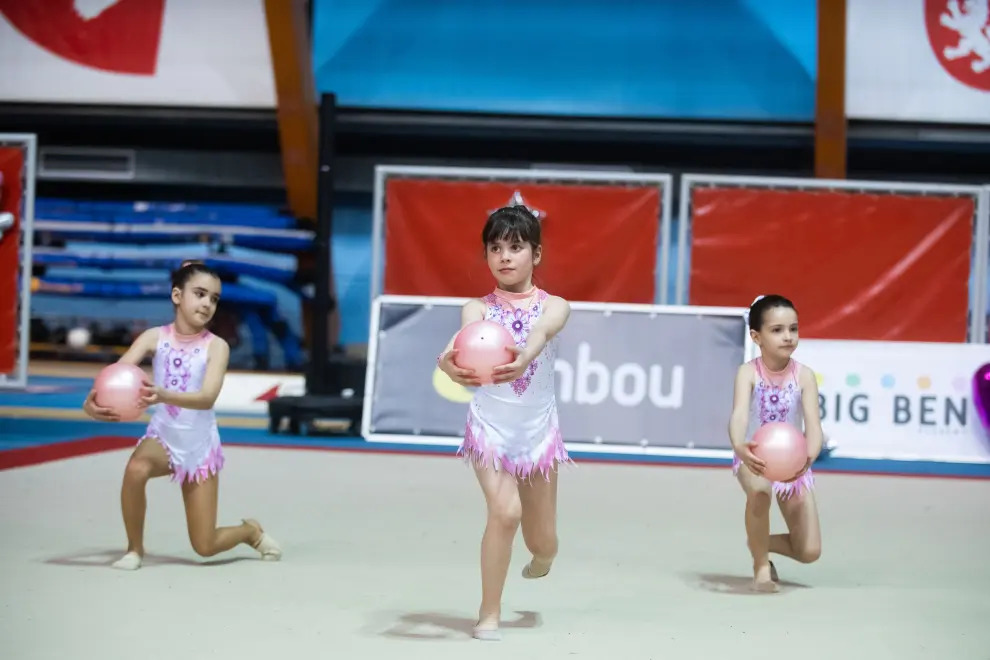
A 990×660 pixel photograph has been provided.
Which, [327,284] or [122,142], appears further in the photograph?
[122,142]

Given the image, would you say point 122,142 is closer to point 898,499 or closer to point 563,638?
point 898,499

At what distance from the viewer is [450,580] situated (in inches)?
189

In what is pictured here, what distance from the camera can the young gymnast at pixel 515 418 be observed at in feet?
12.8

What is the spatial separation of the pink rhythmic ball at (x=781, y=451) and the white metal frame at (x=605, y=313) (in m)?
5.22

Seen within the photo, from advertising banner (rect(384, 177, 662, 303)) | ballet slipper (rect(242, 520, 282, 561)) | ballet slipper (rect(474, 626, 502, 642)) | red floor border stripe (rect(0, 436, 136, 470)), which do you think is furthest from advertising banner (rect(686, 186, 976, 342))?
ballet slipper (rect(474, 626, 502, 642))

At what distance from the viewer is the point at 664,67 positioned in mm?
16359

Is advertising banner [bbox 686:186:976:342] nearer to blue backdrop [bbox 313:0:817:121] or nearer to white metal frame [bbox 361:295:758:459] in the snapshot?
white metal frame [bbox 361:295:758:459]

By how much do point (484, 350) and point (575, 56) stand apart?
13.2 m

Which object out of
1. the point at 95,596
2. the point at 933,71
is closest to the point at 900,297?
the point at 933,71

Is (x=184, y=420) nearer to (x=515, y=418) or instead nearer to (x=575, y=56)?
(x=515, y=418)

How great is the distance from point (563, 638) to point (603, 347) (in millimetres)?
6369

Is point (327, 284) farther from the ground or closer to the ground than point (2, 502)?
farther from the ground

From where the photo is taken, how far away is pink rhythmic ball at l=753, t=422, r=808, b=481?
4535mm

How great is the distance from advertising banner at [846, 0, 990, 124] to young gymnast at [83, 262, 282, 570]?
11.3m
